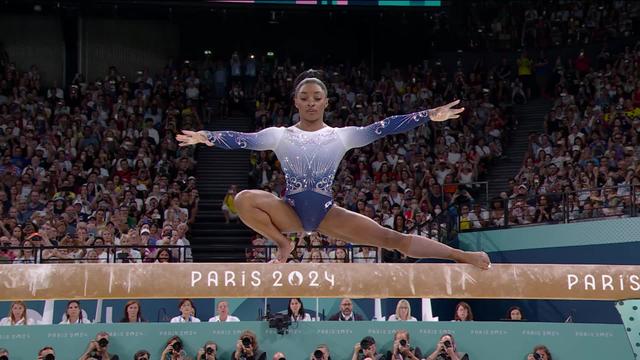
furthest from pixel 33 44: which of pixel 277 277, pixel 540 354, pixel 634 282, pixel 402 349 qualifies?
pixel 634 282

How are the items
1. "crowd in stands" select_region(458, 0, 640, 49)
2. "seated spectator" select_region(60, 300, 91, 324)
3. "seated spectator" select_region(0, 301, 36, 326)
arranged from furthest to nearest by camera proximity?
"crowd in stands" select_region(458, 0, 640, 49)
"seated spectator" select_region(60, 300, 91, 324)
"seated spectator" select_region(0, 301, 36, 326)

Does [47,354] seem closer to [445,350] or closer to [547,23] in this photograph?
[445,350]

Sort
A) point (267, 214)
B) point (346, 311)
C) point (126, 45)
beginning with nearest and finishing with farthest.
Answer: point (267, 214)
point (346, 311)
point (126, 45)

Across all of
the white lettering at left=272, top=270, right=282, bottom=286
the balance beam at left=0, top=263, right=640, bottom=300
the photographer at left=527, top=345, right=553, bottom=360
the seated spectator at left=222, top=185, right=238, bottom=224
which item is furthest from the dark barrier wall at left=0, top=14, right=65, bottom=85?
the white lettering at left=272, top=270, right=282, bottom=286

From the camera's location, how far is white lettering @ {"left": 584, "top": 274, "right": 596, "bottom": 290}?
300 inches

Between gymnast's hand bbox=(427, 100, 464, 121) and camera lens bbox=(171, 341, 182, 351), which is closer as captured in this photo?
gymnast's hand bbox=(427, 100, 464, 121)

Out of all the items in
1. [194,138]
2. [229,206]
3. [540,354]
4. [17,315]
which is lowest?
[540,354]

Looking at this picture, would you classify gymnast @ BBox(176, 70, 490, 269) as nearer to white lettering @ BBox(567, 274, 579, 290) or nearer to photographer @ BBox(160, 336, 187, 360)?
white lettering @ BBox(567, 274, 579, 290)

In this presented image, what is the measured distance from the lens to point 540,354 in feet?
39.4

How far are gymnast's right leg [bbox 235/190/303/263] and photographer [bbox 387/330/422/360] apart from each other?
16.6 ft

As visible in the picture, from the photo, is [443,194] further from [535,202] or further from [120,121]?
[120,121]

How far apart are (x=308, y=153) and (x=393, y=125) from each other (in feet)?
2.20

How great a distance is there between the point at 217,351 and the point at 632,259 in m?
6.87

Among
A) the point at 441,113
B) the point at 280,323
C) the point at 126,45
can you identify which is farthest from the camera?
the point at 126,45
